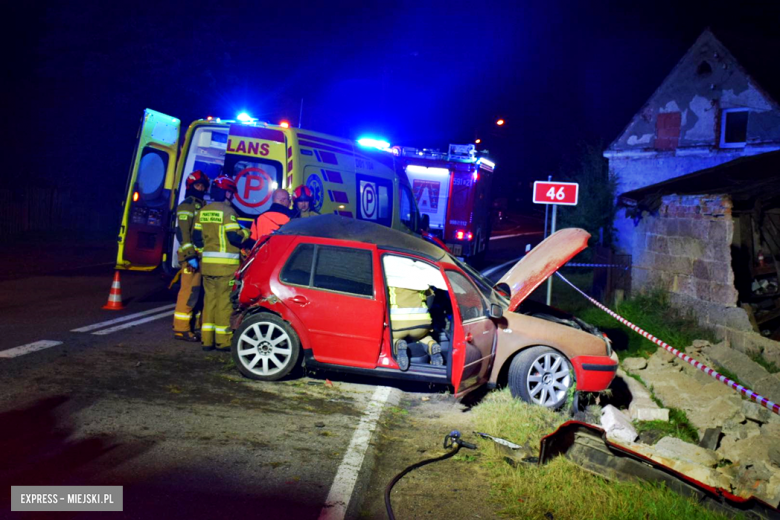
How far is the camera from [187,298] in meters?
7.92

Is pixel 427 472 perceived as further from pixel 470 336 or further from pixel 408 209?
pixel 408 209

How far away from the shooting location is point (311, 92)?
33562 millimetres

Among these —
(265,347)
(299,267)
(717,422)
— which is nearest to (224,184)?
(299,267)

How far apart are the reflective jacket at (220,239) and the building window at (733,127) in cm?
1929

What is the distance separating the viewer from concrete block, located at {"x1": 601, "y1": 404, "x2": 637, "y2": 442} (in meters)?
6.18

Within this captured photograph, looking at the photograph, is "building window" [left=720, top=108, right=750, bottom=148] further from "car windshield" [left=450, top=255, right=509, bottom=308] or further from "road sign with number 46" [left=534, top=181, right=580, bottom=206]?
"car windshield" [left=450, top=255, right=509, bottom=308]

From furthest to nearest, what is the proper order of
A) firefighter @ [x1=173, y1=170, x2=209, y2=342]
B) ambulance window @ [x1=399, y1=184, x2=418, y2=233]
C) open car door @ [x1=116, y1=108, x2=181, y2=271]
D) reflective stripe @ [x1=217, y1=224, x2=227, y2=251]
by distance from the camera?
1. ambulance window @ [x1=399, y1=184, x2=418, y2=233]
2. open car door @ [x1=116, y1=108, x2=181, y2=271]
3. firefighter @ [x1=173, y1=170, x2=209, y2=342]
4. reflective stripe @ [x1=217, y1=224, x2=227, y2=251]

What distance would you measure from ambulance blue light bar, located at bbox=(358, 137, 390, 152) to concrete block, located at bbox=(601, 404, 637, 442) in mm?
7348

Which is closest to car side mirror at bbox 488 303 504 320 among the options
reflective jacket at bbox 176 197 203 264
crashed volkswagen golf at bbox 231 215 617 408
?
crashed volkswagen golf at bbox 231 215 617 408

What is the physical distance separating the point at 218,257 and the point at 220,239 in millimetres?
204

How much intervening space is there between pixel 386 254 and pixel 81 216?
22.3 metres

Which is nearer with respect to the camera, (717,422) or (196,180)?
(717,422)

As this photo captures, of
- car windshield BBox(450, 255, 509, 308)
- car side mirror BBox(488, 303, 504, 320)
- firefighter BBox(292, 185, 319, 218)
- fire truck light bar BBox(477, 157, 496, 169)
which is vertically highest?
fire truck light bar BBox(477, 157, 496, 169)

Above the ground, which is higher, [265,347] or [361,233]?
[361,233]
